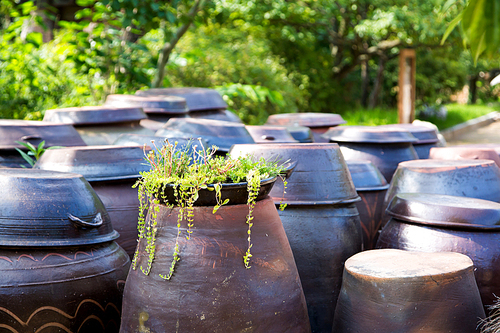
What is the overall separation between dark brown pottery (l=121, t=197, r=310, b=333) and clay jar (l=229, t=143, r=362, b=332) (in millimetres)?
A: 793

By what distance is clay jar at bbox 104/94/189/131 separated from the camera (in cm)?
467

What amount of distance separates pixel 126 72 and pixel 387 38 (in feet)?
25.3

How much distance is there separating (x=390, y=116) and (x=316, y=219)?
436 inches

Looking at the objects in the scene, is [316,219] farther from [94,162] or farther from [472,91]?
[472,91]

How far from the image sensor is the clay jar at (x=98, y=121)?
405cm

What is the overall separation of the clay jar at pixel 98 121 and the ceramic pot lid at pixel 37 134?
339mm

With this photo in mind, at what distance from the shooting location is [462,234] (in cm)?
269

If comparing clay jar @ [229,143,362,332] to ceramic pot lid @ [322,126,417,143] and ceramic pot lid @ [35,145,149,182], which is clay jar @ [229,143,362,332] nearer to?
ceramic pot lid @ [35,145,149,182]

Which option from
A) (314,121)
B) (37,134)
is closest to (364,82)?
(314,121)

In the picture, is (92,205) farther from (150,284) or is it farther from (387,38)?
(387,38)

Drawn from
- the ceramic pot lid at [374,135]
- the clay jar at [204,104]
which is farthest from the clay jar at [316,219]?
the clay jar at [204,104]

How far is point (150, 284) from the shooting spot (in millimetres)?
1959

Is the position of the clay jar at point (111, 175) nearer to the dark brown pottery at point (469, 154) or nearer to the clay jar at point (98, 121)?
the clay jar at point (98, 121)

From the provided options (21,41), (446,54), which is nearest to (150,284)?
(21,41)
